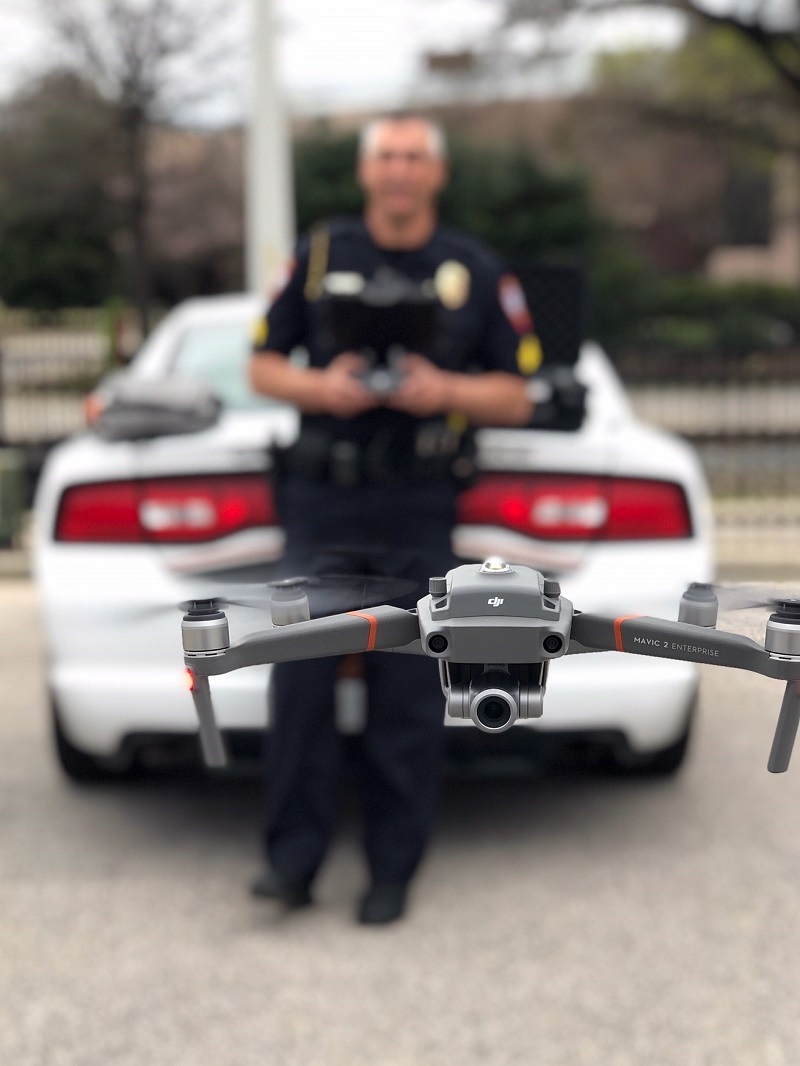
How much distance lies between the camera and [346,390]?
269cm

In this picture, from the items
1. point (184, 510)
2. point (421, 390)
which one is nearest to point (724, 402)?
point (184, 510)

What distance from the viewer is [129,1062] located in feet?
8.62

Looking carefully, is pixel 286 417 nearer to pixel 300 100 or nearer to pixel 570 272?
pixel 570 272

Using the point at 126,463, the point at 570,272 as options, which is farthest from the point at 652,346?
the point at 126,463

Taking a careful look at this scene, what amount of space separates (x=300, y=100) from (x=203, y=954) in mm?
28128

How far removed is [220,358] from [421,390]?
1.95m

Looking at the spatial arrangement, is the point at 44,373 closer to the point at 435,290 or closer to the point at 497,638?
the point at 435,290

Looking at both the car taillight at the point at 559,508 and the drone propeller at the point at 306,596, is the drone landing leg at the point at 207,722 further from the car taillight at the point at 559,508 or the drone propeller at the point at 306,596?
the car taillight at the point at 559,508

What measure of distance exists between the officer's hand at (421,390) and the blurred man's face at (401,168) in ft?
1.33

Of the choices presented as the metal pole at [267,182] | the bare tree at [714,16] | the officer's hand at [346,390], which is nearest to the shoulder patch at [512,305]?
the officer's hand at [346,390]

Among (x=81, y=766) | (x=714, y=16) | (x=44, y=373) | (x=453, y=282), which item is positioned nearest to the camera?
(x=453, y=282)

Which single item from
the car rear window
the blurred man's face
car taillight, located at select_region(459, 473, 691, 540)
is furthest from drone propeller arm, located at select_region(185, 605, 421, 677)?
the car rear window

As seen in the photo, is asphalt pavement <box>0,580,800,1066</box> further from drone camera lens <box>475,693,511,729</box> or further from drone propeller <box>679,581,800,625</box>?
drone camera lens <box>475,693,511,729</box>

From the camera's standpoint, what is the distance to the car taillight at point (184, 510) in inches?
121
